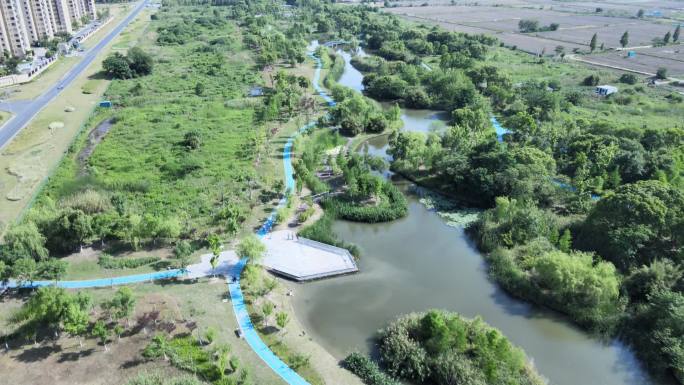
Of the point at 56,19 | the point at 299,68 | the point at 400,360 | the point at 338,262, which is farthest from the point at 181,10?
the point at 400,360

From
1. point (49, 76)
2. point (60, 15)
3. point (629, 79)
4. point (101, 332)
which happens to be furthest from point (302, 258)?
point (60, 15)

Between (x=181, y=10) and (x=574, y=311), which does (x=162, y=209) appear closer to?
(x=574, y=311)

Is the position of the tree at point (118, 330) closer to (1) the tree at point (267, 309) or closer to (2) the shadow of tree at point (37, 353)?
(2) the shadow of tree at point (37, 353)

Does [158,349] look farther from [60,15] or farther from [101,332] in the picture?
[60,15]

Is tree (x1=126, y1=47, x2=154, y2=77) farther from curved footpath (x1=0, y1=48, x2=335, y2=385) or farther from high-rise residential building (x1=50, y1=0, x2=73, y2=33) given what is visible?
curved footpath (x1=0, y1=48, x2=335, y2=385)

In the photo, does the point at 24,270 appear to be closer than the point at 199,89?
Yes

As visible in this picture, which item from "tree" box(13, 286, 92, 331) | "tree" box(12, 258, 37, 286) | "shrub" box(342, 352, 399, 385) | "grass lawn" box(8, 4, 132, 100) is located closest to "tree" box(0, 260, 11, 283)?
"tree" box(12, 258, 37, 286)
